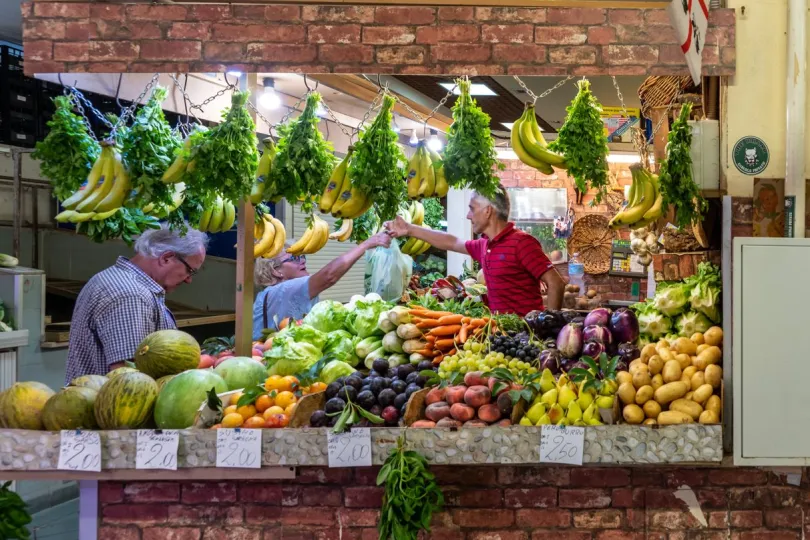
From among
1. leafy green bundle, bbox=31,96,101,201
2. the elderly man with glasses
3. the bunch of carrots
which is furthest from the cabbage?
leafy green bundle, bbox=31,96,101,201

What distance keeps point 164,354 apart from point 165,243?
928mm

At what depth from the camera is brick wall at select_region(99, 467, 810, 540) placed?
3248 millimetres

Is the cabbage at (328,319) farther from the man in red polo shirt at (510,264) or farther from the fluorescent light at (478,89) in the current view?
the fluorescent light at (478,89)

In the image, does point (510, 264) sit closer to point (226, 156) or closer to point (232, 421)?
point (226, 156)

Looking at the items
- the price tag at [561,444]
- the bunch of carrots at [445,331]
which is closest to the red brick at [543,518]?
the price tag at [561,444]

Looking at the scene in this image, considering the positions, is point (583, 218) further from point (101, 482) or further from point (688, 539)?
point (101, 482)

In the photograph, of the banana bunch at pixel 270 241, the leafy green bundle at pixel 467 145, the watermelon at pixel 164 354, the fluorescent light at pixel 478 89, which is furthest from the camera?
the fluorescent light at pixel 478 89

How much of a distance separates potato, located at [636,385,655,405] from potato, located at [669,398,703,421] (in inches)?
4.0

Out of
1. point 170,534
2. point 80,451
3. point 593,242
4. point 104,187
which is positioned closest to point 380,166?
point 104,187

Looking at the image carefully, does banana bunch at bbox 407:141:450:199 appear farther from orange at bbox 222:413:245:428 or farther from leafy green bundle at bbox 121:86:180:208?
orange at bbox 222:413:245:428

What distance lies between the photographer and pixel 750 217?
3.28 m

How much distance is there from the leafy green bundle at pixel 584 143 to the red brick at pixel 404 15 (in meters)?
0.82

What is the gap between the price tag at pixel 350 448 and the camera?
2975 millimetres

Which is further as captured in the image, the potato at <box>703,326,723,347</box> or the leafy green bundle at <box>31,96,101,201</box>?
the leafy green bundle at <box>31,96,101,201</box>
